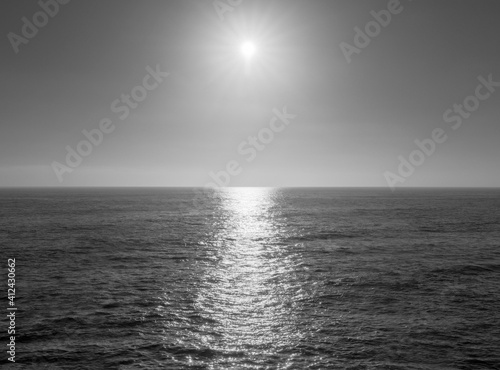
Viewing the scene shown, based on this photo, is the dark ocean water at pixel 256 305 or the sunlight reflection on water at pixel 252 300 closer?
the dark ocean water at pixel 256 305

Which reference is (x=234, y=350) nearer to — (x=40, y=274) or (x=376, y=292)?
(x=376, y=292)

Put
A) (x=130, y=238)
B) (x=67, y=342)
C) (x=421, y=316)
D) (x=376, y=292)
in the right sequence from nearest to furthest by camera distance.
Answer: (x=67, y=342) → (x=421, y=316) → (x=376, y=292) → (x=130, y=238)

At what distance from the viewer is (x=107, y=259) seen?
43875mm

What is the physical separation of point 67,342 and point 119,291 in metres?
10.2

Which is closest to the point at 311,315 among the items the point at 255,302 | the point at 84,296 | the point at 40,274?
the point at 255,302

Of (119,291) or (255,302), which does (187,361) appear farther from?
(119,291)

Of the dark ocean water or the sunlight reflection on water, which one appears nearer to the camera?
the dark ocean water

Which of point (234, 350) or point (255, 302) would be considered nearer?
point (234, 350)

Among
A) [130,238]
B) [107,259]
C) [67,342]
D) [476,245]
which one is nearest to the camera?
[67,342]

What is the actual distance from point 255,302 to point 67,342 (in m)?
13.8

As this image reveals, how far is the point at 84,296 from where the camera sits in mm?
29375

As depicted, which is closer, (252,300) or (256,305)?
(256,305)

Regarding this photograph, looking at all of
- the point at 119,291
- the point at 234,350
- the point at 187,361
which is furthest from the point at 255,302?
the point at 119,291

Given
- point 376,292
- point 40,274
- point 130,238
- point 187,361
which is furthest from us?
point 130,238
